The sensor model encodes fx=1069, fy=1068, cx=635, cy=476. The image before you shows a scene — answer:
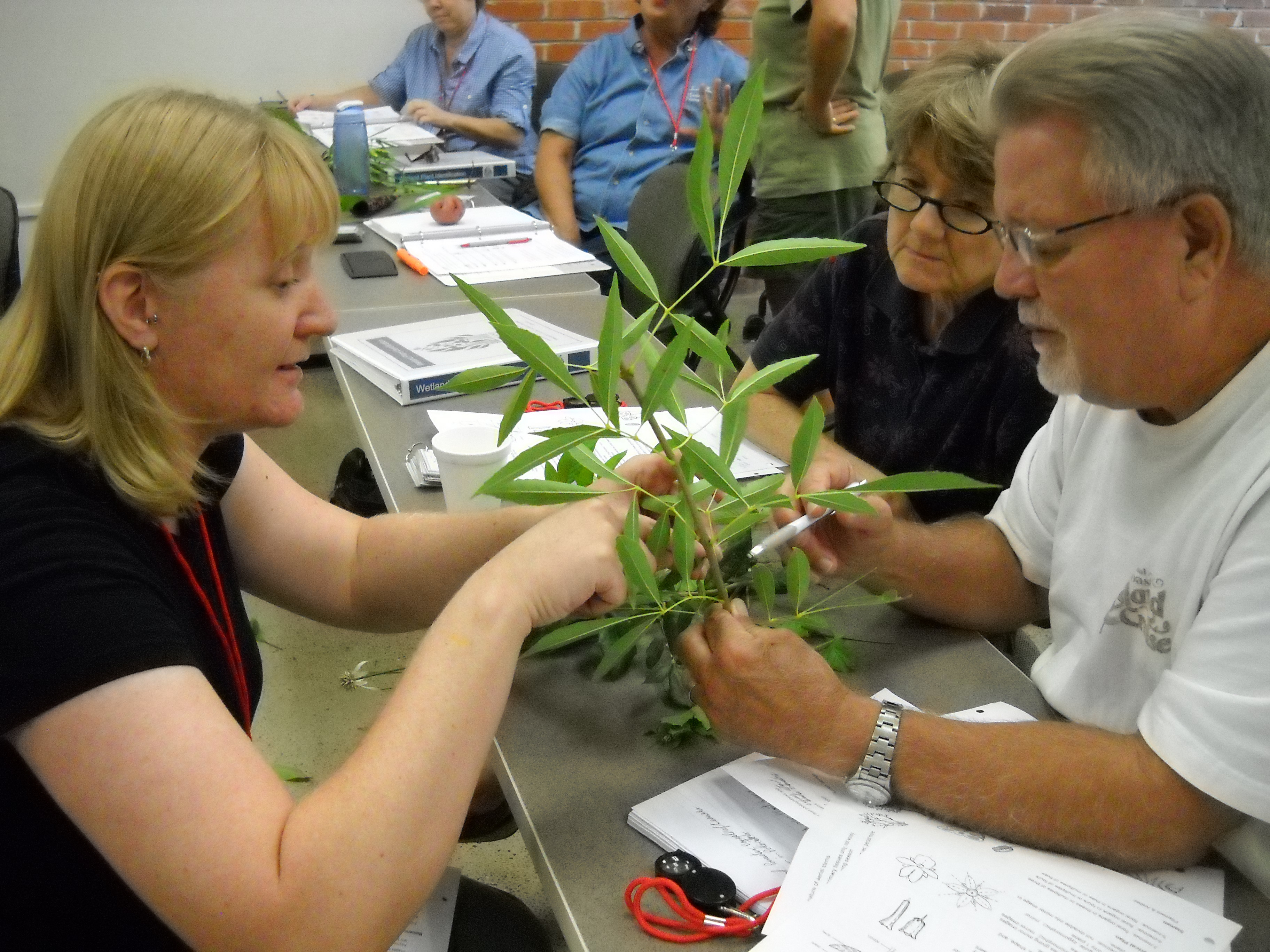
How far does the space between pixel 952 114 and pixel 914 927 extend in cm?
112

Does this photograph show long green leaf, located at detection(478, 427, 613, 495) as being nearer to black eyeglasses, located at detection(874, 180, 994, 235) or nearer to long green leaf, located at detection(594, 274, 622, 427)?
long green leaf, located at detection(594, 274, 622, 427)

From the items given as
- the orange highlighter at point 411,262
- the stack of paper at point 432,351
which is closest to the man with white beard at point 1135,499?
the stack of paper at point 432,351

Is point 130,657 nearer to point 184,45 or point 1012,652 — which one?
point 1012,652

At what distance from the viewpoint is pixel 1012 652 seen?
5.15ft

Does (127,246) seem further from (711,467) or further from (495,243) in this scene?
(495,243)

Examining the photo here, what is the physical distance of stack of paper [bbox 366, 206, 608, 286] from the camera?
261cm

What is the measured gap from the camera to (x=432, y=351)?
1970mm

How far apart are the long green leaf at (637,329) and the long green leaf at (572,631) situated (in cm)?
27

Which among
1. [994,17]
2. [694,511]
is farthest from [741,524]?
[994,17]

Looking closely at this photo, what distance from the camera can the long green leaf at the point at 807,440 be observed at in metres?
1.05

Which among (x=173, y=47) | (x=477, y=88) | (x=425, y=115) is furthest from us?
(x=173, y=47)

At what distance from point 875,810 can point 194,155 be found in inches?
33.4

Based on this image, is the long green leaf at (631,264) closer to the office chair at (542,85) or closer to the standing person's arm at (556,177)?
the standing person's arm at (556,177)

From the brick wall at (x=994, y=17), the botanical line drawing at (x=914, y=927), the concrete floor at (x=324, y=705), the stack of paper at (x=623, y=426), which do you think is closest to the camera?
the botanical line drawing at (x=914, y=927)
